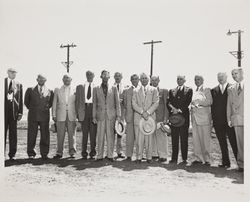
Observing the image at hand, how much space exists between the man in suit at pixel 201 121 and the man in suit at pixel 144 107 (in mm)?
557

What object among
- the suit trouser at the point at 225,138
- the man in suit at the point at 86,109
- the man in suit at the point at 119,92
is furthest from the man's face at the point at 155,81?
the suit trouser at the point at 225,138

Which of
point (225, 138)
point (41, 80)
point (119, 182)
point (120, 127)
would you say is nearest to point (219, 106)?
point (225, 138)

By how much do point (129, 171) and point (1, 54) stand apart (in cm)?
226

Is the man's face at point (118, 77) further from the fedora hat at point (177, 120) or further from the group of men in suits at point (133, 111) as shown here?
the fedora hat at point (177, 120)

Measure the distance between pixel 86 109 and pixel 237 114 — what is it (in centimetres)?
215

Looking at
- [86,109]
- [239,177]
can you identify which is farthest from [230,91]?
[86,109]

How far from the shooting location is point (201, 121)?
5.18 m

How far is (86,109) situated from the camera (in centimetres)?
559

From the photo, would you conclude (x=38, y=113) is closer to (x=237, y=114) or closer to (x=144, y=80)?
(x=144, y=80)

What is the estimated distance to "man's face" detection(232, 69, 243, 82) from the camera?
4.76 metres

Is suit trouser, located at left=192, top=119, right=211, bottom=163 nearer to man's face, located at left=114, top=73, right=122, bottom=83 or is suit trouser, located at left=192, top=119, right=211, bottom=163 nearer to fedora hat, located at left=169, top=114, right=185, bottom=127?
fedora hat, located at left=169, top=114, right=185, bottom=127

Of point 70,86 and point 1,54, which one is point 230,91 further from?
point 1,54

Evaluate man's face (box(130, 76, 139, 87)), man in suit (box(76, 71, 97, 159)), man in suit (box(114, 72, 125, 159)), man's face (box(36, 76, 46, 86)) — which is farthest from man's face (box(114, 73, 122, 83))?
man's face (box(36, 76, 46, 86))

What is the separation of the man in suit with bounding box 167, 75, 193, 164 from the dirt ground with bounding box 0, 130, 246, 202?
27cm
